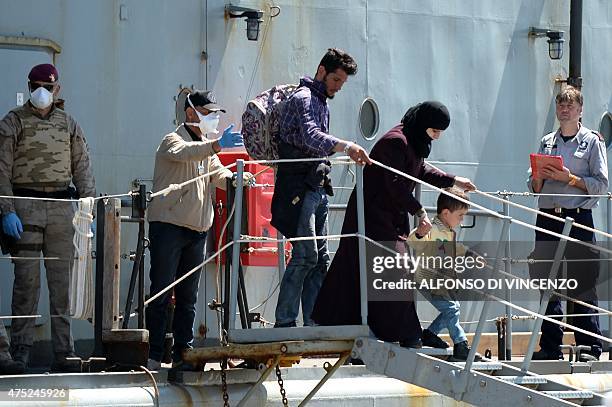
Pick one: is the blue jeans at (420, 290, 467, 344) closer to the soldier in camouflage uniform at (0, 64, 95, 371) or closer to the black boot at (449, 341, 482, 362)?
the black boot at (449, 341, 482, 362)

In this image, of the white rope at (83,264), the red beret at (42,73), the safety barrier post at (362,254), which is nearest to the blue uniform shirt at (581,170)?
the safety barrier post at (362,254)

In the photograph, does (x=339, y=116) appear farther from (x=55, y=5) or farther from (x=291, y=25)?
(x=55, y=5)

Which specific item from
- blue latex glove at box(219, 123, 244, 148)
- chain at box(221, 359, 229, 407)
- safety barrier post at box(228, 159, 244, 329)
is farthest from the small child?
blue latex glove at box(219, 123, 244, 148)

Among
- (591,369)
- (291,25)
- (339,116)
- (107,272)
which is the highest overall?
(291,25)

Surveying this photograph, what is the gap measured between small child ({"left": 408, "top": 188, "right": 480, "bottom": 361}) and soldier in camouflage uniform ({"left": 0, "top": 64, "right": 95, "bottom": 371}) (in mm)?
2014

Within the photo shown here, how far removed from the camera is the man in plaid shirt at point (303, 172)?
7695mm

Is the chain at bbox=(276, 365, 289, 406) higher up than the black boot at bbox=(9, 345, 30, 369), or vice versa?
the black boot at bbox=(9, 345, 30, 369)

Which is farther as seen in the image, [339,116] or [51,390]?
[339,116]

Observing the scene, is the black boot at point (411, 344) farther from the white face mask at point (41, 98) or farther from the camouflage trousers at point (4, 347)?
the white face mask at point (41, 98)

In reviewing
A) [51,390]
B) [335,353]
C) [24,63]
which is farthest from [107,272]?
[24,63]

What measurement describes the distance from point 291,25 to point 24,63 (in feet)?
6.57

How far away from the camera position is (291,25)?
10.0 m

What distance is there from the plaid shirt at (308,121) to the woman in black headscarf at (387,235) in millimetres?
304

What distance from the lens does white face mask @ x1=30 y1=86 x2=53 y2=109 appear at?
8117 mm
